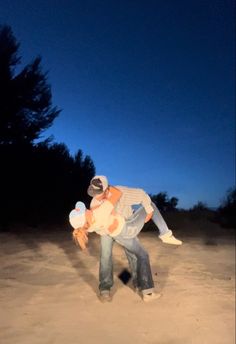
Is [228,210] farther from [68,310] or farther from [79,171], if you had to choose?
[68,310]

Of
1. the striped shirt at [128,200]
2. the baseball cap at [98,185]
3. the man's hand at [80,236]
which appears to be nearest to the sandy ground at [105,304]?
the man's hand at [80,236]

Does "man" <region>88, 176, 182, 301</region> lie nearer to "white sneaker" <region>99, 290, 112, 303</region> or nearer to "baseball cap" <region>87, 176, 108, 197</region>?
"baseball cap" <region>87, 176, 108, 197</region>

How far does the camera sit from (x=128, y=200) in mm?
5848

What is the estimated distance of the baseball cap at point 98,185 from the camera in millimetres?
5555

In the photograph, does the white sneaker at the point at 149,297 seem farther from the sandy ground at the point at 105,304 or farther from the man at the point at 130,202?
the man at the point at 130,202

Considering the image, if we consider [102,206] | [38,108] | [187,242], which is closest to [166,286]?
[102,206]

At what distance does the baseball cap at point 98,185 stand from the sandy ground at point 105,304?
5.17ft

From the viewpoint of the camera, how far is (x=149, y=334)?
597 cm

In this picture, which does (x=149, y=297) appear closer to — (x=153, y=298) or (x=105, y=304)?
(x=153, y=298)

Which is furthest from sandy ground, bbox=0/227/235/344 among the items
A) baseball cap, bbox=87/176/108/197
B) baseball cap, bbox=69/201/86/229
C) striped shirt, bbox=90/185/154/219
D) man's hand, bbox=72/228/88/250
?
baseball cap, bbox=87/176/108/197

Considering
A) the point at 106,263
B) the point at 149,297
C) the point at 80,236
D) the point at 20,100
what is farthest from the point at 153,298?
the point at 20,100

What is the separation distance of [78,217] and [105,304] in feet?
6.13

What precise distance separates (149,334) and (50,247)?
520cm

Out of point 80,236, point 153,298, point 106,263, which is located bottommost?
point 153,298
